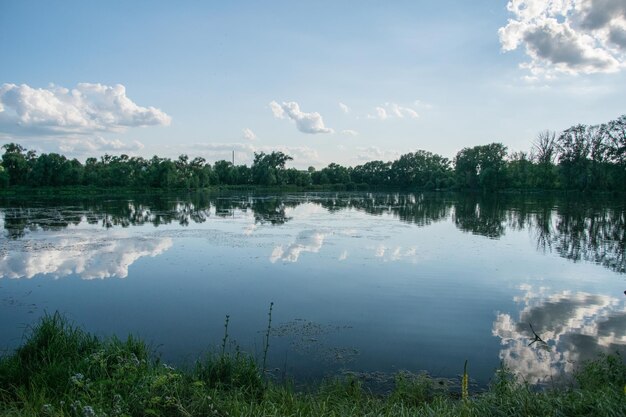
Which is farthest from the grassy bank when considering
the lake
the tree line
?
the tree line

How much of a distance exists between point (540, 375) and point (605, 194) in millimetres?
89070

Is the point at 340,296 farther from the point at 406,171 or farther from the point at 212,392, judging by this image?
the point at 406,171

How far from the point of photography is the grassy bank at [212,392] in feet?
15.7

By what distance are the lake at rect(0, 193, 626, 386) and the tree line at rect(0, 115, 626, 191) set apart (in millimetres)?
72418

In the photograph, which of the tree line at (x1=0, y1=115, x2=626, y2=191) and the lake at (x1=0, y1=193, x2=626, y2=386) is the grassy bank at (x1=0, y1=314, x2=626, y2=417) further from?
the tree line at (x1=0, y1=115, x2=626, y2=191)

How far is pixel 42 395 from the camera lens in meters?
5.20

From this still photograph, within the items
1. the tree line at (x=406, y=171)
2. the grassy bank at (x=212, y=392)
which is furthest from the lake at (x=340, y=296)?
the tree line at (x=406, y=171)

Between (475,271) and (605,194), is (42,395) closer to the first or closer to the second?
(475,271)

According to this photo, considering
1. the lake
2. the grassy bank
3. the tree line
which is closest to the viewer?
the grassy bank

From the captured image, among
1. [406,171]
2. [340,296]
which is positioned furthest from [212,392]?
[406,171]

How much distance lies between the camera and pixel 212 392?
18.2ft

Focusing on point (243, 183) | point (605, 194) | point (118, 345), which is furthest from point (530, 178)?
point (118, 345)

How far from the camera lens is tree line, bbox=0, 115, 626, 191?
8394 centimetres

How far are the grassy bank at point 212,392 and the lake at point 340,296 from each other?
3.49 feet
